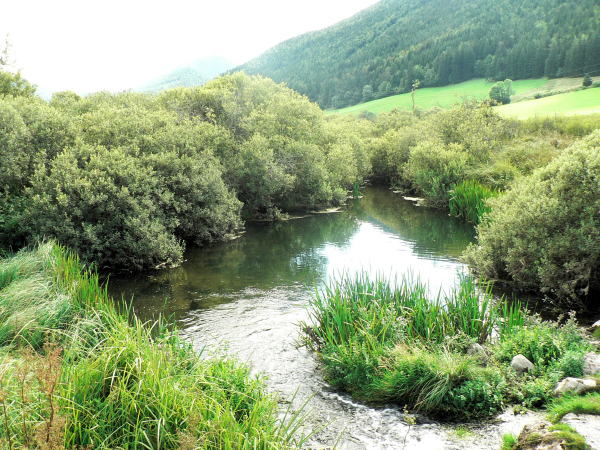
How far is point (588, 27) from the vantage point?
8688 centimetres

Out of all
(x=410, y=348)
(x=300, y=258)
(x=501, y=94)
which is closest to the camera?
(x=410, y=348)

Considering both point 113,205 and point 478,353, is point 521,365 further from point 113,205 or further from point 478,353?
point 113,205

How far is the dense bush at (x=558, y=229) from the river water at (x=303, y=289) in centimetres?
205

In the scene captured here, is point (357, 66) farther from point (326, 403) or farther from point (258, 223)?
point (326, 403)

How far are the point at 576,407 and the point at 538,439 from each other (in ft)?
3.00

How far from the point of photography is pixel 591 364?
21.1 feet

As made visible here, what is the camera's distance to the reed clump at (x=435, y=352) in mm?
6359

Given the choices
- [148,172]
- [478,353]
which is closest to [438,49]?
[148,172]

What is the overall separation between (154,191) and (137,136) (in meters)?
3.61

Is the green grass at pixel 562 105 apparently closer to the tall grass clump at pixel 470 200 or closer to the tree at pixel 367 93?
the tall grass clump at pixel 470 200

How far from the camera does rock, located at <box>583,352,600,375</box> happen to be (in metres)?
6.29

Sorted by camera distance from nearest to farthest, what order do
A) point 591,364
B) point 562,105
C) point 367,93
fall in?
1. point 591,364
2. point 562,105
3. point 367,93

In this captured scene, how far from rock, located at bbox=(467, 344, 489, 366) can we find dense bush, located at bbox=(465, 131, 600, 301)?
2.84 metres

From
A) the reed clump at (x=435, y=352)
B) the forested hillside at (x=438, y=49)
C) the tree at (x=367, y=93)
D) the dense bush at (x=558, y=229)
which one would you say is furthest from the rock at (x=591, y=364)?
the tree at (x=367, y=93)
